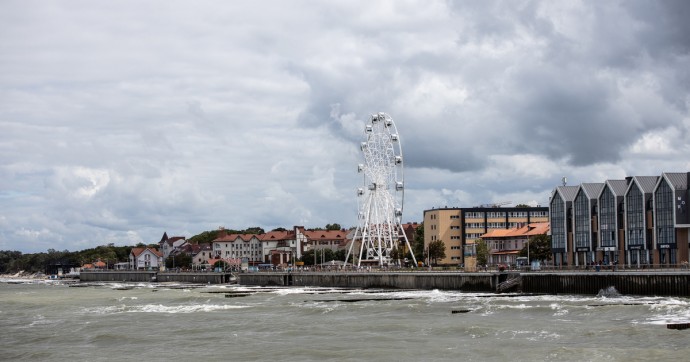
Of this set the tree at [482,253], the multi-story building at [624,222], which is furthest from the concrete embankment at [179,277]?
the multi-story building at [624,222]

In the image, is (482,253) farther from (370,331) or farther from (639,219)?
(370,331)

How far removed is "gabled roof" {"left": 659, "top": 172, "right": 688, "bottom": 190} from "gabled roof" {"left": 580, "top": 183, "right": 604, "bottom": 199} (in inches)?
541

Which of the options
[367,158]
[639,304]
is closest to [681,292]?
[639,304]

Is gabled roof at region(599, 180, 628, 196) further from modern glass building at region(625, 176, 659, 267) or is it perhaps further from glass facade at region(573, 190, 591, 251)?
glass facade at region(573, 190, 591, 251)

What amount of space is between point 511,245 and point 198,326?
105450mm

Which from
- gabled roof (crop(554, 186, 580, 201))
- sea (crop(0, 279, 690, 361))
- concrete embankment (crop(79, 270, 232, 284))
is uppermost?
gabled roof (crop(554, 186, 580, 201))

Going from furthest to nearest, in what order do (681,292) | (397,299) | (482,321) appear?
1. (397,299)
2. (681,292)
3. (482,321)

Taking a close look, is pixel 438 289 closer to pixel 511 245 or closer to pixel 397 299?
pixel 397 299

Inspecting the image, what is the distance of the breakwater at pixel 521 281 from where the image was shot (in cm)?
7362

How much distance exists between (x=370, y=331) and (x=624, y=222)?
63.5 m

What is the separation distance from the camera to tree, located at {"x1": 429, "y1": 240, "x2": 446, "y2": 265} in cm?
15788

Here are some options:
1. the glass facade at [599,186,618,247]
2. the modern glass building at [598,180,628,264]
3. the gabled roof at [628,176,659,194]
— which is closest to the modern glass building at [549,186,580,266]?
the glass facade at [599,186,618,247]

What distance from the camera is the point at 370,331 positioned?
5384cm

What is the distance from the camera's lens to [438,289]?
101688 mm
